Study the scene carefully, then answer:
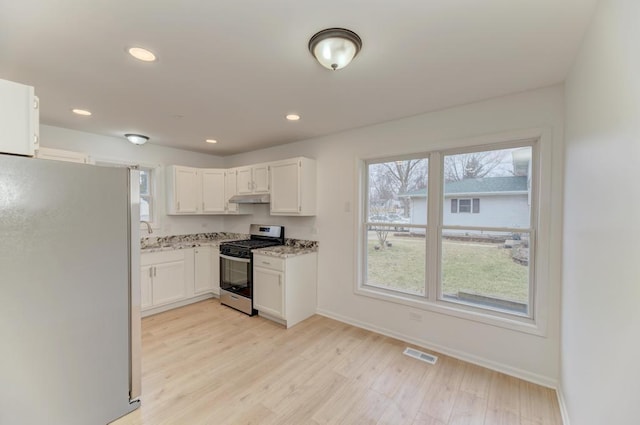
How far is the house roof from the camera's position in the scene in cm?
238

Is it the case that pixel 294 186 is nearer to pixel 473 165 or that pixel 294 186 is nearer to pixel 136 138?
pixel 473 165

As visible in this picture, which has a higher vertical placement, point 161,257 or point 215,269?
point 161,257

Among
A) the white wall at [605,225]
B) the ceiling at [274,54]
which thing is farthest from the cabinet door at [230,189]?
the white wall at [605,225]

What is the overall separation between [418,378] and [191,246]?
3.50m

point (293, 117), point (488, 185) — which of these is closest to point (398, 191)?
point (488, 185)

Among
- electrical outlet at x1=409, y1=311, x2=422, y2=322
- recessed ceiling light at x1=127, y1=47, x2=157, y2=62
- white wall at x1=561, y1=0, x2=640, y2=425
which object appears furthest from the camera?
electrical outlet at x1=409, y1=311, x2=422, y2=322

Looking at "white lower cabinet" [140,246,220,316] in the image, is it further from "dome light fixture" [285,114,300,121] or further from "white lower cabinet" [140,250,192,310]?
"dome light fixture" [285,114,300,121]

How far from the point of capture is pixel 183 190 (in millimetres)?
4250

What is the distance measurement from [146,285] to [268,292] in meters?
1.67

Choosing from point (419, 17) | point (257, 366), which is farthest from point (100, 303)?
point (419, 17)

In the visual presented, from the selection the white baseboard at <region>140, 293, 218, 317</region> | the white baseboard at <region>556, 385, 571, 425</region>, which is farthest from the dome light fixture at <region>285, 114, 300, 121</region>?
the white baseboard at <region>556, 385, 571, 425</region>

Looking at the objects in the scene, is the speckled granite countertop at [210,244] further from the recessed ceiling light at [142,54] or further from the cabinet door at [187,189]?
the recessed ceiling light at [142,54]

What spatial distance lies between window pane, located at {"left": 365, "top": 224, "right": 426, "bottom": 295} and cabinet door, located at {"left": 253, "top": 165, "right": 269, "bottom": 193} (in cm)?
172

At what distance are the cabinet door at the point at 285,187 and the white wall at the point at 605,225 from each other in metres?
2.73
